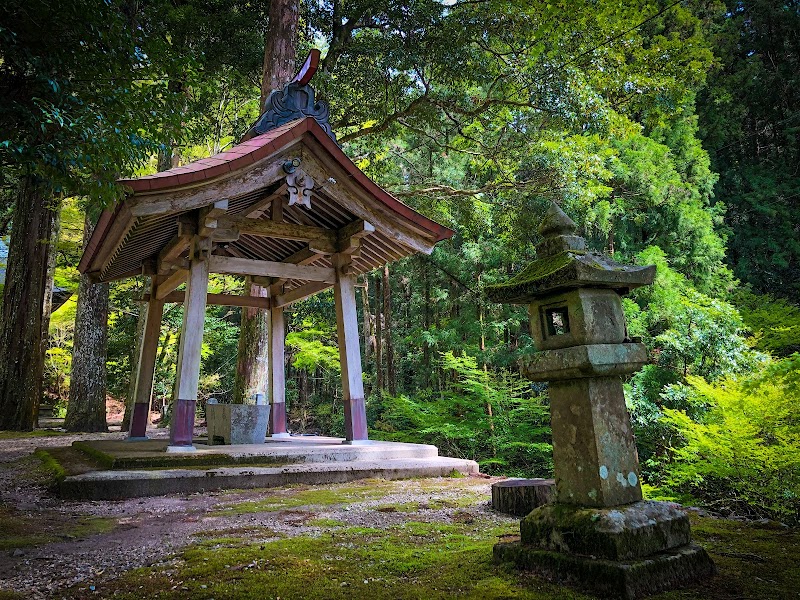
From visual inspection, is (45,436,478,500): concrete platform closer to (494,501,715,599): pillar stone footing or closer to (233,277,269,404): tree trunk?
(233,277,269,404): tree trunk

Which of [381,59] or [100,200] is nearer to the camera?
[100,200]

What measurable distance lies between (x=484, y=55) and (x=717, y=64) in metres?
12.1

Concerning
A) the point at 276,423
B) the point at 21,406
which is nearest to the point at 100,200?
the point at 276,423

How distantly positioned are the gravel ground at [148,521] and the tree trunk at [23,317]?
5276 millimetres

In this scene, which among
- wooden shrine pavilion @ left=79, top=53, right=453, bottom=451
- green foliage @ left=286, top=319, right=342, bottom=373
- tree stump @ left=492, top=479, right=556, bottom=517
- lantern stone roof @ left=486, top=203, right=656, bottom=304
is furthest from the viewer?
green foliage @ left=286, top=319, right=342, bottom=373

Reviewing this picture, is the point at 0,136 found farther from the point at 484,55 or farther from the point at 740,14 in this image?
the point at 740,14

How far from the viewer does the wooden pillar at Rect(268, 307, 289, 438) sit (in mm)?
8164

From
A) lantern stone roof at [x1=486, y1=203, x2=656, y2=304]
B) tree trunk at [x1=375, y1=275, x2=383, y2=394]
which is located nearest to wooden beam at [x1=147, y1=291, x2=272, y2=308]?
lantern stone roof at [x1=486, y1=203, x2=656, y2=304]

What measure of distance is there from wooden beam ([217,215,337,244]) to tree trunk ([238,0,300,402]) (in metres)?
2.52

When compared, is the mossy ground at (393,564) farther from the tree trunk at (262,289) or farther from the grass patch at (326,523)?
the tree trunk at (262,289)

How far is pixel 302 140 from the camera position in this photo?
5.99m

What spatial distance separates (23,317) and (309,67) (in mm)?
8329

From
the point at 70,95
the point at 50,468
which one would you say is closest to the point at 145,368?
the point at 50,468

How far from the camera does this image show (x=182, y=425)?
5555 mm
